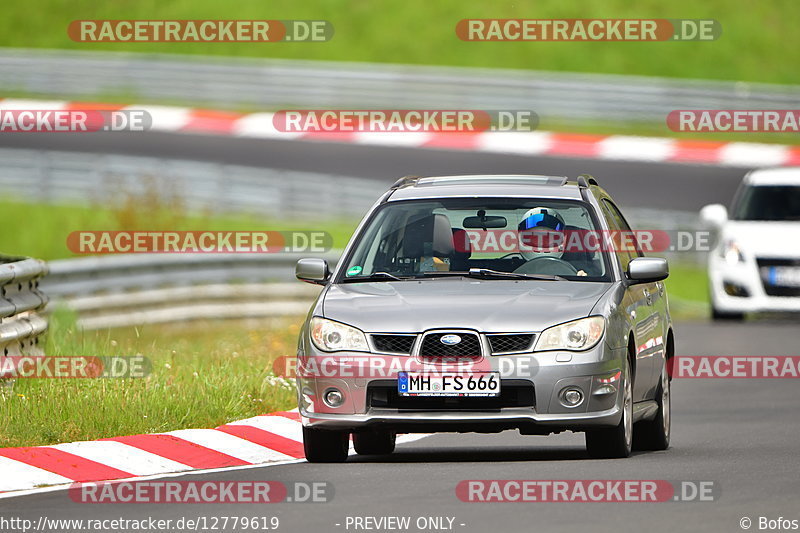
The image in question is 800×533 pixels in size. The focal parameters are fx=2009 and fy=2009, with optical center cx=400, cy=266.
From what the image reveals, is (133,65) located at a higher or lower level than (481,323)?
higher

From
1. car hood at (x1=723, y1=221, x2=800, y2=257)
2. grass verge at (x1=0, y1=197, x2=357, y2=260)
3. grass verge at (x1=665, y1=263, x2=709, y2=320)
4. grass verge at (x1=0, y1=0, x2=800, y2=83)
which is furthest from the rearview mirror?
grass verge at (x1=0, y1=0, x2=800, y2=83)

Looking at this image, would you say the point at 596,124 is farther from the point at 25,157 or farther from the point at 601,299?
the point at 601,299

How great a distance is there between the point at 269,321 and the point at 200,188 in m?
9.69

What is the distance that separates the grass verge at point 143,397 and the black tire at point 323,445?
1251mm

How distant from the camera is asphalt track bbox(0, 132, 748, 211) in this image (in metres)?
34.6

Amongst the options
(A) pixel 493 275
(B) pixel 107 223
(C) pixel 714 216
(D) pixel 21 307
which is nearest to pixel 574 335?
(A) pixel 493 275

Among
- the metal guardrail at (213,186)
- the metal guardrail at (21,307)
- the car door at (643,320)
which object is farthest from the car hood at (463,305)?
the metal guardrail at (213,186)

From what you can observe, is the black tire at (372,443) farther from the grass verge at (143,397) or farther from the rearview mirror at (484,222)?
the rearview mirror at (484,222)

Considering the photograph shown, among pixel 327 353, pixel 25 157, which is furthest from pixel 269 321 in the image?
pixel 327 353

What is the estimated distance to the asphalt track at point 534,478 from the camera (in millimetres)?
9195

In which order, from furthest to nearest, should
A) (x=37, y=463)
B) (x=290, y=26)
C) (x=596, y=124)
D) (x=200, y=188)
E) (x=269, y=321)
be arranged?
(x=290, y=26)
(x=596, y=124)
(x=200, y=188)
(x=269, y=321)
(x=37, y=463)

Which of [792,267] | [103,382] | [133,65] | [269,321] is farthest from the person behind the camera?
[133,65]

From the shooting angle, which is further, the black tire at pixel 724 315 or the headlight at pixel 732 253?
the black tire at pixel 724 315

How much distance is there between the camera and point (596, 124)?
37.9 m
